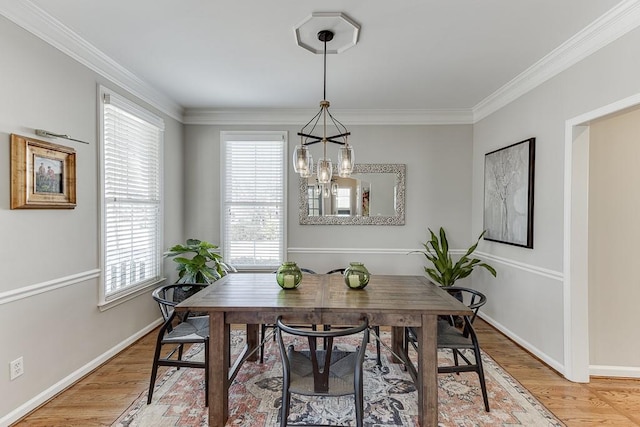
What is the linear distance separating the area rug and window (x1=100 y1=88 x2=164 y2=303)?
1.06 metres

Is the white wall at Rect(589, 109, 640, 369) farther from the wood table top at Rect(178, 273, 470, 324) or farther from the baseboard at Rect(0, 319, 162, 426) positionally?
the baseboard at Rect(0, 319, 162, 426)

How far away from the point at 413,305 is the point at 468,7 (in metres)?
1.90

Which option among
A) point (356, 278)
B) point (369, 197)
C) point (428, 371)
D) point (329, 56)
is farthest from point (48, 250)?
point (369, 197)

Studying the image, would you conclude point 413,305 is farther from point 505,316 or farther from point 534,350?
point 505,316

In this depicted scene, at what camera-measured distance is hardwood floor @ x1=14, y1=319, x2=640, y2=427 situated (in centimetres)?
220

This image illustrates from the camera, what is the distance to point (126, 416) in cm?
221

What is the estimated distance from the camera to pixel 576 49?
262 centimetres

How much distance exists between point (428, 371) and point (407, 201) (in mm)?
2661

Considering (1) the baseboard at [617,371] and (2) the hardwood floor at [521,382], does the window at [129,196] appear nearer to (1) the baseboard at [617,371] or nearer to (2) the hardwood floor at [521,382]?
(2) the hardwood floor at [521,382]

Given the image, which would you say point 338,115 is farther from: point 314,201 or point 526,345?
point 526,345

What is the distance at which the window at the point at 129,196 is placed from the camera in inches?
118

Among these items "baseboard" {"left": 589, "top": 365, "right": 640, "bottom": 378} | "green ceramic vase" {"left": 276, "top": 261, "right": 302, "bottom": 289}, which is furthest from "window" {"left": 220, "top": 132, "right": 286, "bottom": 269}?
"baseboard" {"left": 589, "top": 365, "right": 640, "bottom": 378}

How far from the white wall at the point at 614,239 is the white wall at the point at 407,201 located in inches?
67.4

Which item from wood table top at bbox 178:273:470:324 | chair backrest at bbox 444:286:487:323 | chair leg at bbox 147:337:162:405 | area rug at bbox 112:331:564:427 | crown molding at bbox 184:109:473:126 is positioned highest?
crown molding at bbox 184:109:473:126
